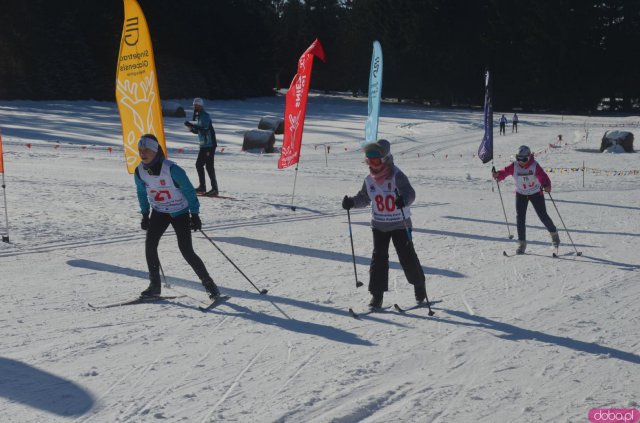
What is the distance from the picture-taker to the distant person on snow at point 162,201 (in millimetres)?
6984

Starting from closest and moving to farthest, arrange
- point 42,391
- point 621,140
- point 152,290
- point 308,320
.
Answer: point 42,391
point 308,320
point 152,290
point 621,140

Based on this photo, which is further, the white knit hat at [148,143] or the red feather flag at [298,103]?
the red feather flag at [298,103]

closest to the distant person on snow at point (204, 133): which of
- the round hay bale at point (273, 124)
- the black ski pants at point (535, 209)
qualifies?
the black ski pants at point (535, 209)

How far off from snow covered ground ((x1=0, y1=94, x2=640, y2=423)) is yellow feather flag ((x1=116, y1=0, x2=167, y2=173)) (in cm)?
158

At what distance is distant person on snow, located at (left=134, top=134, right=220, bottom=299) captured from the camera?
275 inches

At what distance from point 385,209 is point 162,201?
2.03 meters

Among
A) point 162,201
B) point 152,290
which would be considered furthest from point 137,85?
point 152,290

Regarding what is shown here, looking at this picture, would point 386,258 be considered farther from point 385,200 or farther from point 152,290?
point 152,290

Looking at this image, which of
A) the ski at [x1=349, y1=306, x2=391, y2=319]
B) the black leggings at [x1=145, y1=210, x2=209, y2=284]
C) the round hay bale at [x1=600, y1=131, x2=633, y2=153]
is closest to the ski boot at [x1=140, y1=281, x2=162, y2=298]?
the black leggings at [x1=145, y1=210, x2=209, y2=284]

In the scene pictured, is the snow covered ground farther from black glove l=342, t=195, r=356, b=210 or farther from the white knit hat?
the white knit hat

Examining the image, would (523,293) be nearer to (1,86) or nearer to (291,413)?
(291,413)

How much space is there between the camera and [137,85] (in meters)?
9.49

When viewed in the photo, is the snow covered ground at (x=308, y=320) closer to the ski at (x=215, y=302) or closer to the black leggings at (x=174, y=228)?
the ski at (x=215, y=302)

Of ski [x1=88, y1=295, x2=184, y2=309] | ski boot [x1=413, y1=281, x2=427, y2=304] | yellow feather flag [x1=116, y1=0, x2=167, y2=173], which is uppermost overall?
yellow feather flag [x1=116, y1=0, x2=167, y2=173]
